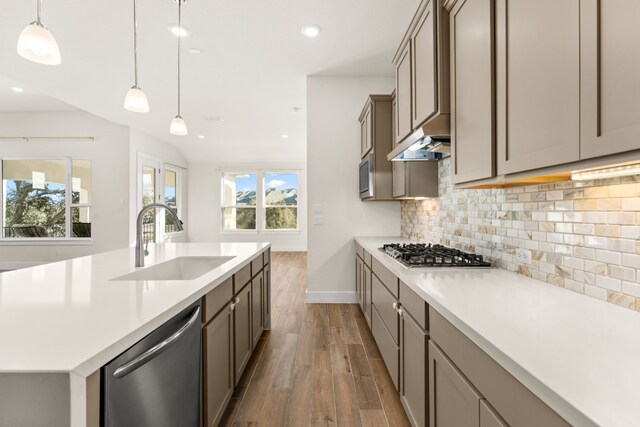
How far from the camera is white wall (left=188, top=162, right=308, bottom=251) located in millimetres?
8969

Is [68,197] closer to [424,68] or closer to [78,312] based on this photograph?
[78,312]

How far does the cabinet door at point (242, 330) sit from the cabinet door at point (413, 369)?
38.3 inches

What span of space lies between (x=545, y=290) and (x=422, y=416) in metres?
0.77

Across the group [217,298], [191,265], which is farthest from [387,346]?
[191,265]

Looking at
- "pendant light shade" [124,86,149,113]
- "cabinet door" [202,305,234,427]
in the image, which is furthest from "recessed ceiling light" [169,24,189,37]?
"cabinet door" [202,305,234,427]

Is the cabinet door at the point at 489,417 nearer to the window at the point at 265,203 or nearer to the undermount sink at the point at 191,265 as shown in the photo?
the undermount sink at the point at 191,265

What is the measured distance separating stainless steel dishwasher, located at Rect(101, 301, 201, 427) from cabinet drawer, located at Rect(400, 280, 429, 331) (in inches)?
38.0

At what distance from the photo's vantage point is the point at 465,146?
1522mm

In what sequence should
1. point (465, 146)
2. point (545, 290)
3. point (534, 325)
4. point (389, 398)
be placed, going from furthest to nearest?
point (389, 398), point (465, 146), point (545, 290), point (534, 325)

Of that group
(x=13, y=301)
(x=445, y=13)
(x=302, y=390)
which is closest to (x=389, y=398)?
(x=302, y=390)

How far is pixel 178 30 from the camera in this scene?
2.91m

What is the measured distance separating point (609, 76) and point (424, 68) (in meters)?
1.21

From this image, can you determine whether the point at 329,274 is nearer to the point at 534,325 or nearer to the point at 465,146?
the point at 465,146

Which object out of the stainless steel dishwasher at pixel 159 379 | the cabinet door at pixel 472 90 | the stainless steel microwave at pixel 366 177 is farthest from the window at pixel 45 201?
the cabinet door at pixel 472 90
